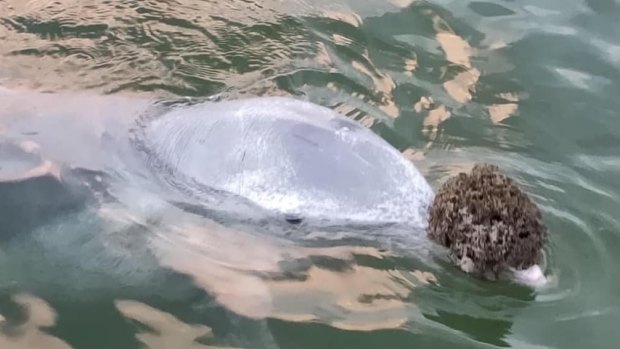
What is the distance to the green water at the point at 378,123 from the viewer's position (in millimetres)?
5301

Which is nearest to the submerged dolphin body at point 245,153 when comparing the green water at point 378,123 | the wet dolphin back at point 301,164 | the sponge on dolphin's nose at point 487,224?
the wet dolphin back at point 301,164

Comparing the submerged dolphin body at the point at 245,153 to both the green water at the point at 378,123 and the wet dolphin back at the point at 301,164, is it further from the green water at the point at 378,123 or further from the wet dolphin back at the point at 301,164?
the green water at the point at 378,123

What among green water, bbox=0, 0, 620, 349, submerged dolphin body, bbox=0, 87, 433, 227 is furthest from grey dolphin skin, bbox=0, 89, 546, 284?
green water, bbox=0, 0, 620, 349

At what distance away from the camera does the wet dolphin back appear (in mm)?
5117

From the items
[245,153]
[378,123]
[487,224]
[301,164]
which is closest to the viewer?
[487,224]

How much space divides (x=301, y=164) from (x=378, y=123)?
194 cm

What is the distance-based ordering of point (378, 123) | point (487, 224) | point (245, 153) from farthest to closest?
1. point (378, 123)
2. point (245, 153)
3. point (487, 224)

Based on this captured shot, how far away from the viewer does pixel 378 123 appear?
7000 millimetres

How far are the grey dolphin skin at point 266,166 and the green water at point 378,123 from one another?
0.96 ft

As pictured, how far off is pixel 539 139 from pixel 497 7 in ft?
6.22

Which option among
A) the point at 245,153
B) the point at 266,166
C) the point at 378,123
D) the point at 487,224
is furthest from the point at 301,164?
the point at 378,123

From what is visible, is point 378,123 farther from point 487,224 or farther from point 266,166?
→ point 487,224

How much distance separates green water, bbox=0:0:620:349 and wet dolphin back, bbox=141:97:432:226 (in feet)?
1.10

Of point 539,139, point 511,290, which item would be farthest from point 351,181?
point 539,139
